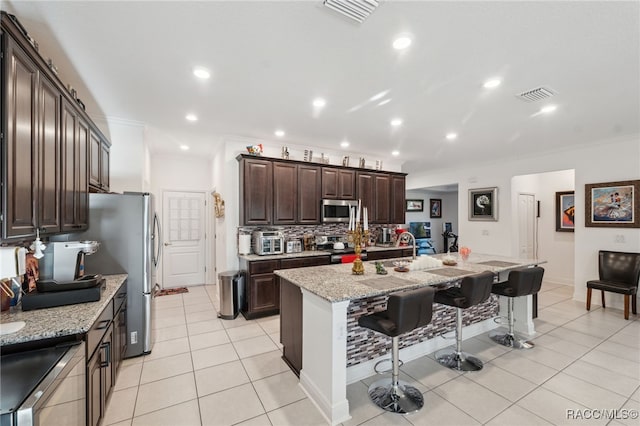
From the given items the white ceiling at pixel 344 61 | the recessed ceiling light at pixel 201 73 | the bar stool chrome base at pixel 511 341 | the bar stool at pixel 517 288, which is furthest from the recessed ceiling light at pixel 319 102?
the bar stool chrome base at pixel 511 341

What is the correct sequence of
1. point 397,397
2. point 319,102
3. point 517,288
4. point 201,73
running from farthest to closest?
point 319,102 < point 517,288 < point 201,73 < point 397,397

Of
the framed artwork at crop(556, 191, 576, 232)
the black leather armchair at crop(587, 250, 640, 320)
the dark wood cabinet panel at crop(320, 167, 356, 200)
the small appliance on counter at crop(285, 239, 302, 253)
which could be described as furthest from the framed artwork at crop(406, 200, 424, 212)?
the small appliance on counter at crop(285, 239, 302, 253)

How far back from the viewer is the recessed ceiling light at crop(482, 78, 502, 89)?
8.61 feet

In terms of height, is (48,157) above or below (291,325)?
above

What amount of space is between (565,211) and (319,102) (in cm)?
618

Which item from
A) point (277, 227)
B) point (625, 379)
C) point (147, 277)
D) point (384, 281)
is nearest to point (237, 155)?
point (277, 227)

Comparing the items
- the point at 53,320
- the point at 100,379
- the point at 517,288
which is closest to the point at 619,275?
the point at 517,288

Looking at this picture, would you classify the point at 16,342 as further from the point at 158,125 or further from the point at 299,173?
the point at 299,173

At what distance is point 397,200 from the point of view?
19.7 feet

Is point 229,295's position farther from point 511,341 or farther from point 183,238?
point 511,341

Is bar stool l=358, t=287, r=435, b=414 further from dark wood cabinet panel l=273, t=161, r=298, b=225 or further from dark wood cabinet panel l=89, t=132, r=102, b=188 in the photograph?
dark wood cabinet panel l=89, t=132, r=102, b=188

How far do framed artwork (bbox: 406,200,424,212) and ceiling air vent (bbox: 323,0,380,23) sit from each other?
332 inches

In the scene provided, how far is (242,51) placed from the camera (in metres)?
2.19

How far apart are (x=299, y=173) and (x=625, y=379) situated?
4422mm
